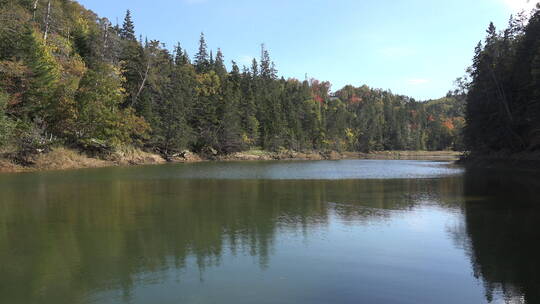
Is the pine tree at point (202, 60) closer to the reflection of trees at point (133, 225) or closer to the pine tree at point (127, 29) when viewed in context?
the pine tree at point (127, 29)

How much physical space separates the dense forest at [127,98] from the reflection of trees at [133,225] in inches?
744

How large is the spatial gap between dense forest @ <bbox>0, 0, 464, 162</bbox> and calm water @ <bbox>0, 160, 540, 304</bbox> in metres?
24.5

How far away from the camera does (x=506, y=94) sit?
49219mm

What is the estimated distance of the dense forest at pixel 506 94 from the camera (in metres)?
43.6

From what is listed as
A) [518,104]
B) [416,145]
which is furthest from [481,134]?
[416,145]

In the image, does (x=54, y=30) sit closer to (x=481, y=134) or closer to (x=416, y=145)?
(x=481, y=134)

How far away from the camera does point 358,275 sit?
8953mm

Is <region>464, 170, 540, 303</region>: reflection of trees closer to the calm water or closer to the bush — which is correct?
the calm water

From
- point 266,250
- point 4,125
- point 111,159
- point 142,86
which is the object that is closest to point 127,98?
point 142,86

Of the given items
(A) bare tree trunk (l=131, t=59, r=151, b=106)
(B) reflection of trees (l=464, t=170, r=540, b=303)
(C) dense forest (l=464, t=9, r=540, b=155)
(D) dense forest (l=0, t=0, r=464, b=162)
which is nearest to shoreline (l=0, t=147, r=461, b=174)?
(D) dense forest (l=0, t=0, r=464, b=162)

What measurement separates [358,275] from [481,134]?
50.2 m

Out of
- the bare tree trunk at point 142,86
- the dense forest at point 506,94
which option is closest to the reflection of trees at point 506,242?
the dense forest at point 506,94

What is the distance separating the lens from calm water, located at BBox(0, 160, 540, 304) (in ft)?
26.0

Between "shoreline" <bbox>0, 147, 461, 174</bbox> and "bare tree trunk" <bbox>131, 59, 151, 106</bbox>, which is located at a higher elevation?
"bare tree trunk" <bbox>131, 59, 151, 106</bbox>
